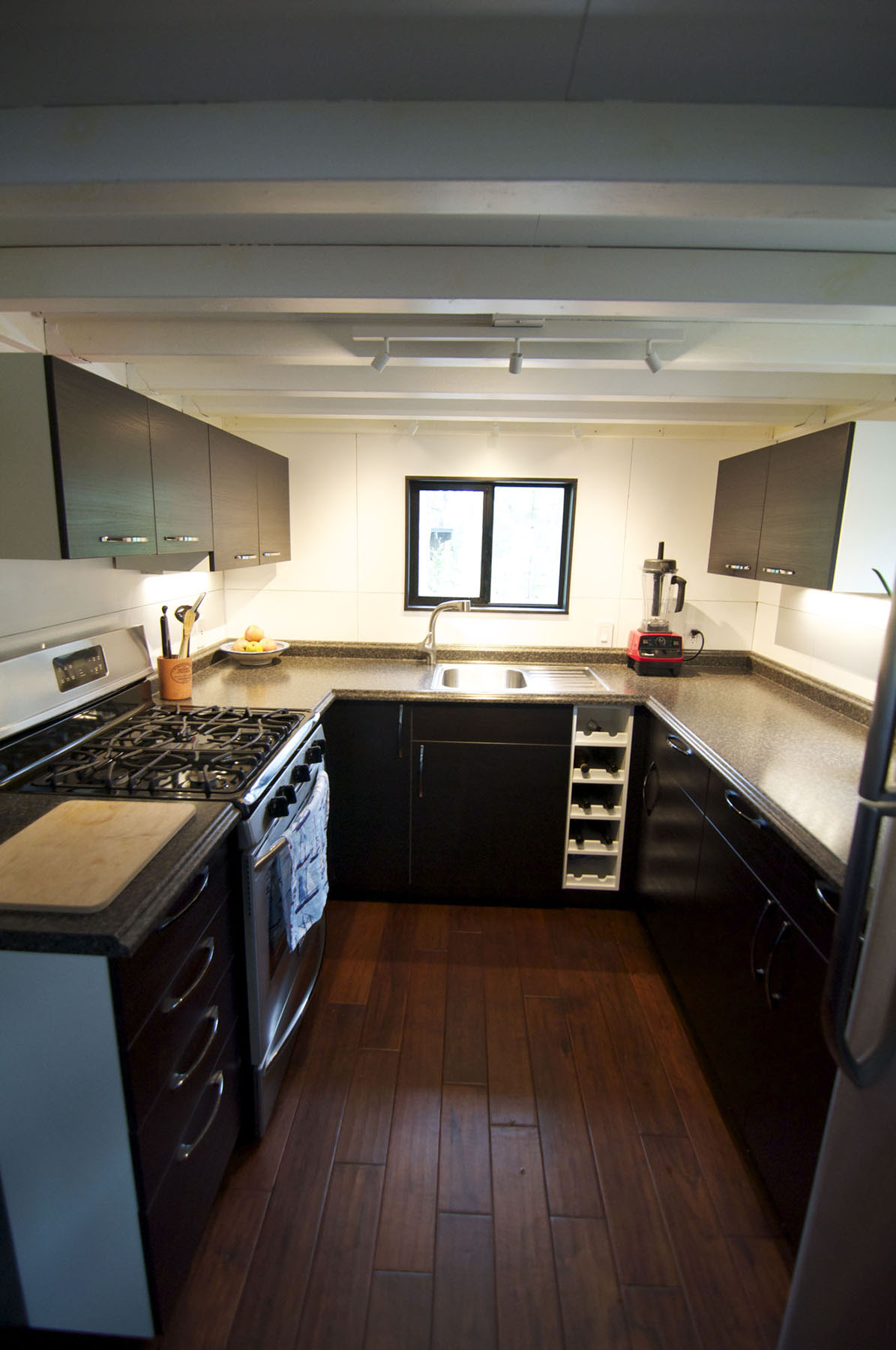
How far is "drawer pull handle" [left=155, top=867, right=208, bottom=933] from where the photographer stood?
110 cm

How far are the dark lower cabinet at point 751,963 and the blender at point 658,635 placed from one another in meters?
0.61

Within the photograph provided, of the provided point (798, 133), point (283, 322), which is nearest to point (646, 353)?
point (798, 133)

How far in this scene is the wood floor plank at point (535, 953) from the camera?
2183 mm

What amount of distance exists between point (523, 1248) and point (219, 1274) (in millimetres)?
662

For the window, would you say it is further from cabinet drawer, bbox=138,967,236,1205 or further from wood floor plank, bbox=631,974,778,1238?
cabinet drawer, bbox=138,967,236,1205

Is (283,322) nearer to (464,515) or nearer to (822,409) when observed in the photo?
(464,515)

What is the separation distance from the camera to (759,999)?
148 centimetres

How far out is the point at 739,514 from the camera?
258cm

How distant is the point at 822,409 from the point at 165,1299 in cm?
345

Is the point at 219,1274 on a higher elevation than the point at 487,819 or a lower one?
lower

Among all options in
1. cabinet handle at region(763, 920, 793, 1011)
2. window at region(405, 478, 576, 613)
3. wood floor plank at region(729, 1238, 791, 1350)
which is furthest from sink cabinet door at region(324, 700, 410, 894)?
wood floor plank at region(729, 1238, 791, 1350)

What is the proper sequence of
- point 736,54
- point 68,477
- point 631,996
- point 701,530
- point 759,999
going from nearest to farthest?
point 736,54 < point 68,477 < point 759,999 < point 631,996 < point 701,530

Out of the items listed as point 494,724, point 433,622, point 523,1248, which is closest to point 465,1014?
point 523,1248

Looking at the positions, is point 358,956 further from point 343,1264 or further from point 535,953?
point 343,1264
